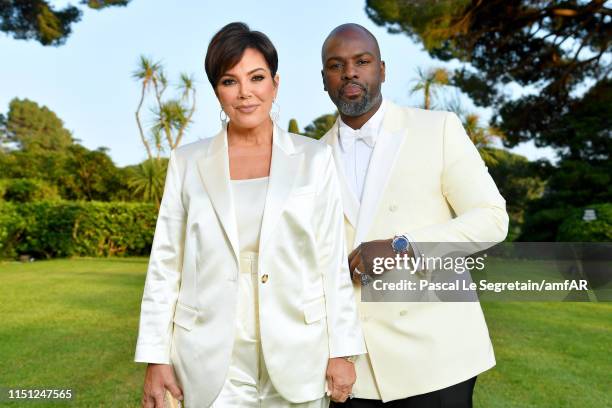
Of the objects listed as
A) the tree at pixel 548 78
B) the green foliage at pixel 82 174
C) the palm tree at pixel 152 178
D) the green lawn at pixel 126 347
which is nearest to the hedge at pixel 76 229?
the palm tree at pixel 152 178

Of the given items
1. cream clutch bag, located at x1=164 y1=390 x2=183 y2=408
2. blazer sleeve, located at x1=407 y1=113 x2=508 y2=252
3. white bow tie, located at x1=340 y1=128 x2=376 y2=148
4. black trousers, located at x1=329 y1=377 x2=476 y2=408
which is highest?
white bow tie, located at x1=340 y1=128 x2=376 y2=148

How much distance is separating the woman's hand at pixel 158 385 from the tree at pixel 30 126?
5053cm

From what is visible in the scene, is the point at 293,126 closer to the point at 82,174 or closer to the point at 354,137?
the point at 82,174

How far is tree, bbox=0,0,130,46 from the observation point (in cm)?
1820

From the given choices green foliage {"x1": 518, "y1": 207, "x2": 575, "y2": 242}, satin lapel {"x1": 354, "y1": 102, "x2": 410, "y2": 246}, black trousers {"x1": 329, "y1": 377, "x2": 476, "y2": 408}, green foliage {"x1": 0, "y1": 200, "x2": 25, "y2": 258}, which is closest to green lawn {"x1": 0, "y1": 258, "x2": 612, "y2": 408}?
black trousers {"x1": 329, "y1": 377, "x2": 476, "y2": 408}

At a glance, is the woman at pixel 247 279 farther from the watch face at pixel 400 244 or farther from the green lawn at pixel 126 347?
the green lawn at pixel 126 347

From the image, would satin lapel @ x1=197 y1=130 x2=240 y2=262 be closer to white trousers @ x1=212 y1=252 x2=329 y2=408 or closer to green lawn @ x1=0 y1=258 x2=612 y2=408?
white trousers @ x1=212 y1=252 x2=329 y2=408

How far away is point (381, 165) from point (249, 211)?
58 centimetres

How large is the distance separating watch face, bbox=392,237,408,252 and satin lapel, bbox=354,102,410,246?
6.0 inches

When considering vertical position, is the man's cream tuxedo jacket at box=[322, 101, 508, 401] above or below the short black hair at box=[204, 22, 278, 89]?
below

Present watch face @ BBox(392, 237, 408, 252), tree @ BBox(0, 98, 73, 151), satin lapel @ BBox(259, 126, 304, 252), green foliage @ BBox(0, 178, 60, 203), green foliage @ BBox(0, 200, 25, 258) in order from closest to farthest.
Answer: satin lapel @ BBox(259, 126, 304, 252) < watch face @ BBox(392, 237, 408, 252) < green foliage @ BBox(0, 200, 25, 258) < green foliage @ BBox(0, 178, 60, 203) < tree @ BBox(0, 98, 73, 151)

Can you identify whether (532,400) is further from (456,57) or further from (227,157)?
(456,57)

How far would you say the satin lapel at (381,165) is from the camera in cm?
239

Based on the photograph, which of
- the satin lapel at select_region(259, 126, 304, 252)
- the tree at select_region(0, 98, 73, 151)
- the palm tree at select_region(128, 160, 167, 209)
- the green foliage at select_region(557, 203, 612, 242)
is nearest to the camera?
the satin lapel at select_region(259, 126, 304, 252)
